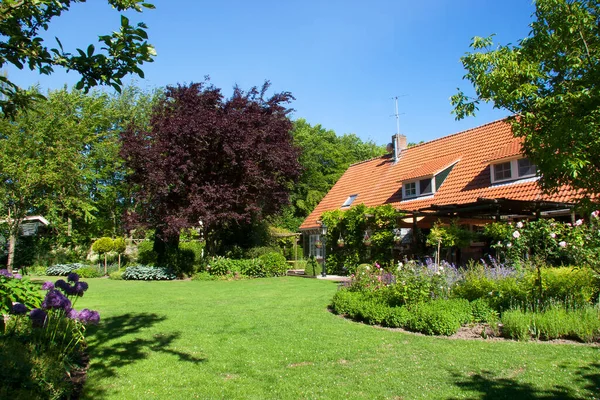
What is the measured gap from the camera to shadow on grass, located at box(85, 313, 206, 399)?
5.22 meters

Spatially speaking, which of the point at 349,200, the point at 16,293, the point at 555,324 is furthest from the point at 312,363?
the point at 349,200

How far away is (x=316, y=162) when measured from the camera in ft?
149

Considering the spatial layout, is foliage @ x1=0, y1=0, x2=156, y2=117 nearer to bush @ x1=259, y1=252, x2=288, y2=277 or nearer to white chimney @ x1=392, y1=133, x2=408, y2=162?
bush @ x1=259, y1=252, x2=288, y2=277

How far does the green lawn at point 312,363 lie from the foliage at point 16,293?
112cm

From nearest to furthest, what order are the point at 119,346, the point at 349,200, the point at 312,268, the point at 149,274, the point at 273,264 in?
1. the point at 119,346
2. the point at 149,274
3. the point at 273,264
4. the point at 312,268
5. the point at 349,200

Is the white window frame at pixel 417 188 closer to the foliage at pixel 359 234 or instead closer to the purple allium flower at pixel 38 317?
the foliage at pixel 359 234

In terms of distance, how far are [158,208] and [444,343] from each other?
16.4 m

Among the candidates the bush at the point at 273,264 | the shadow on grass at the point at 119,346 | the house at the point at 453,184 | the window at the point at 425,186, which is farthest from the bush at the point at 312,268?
the shadow on grass at the point at 119,346

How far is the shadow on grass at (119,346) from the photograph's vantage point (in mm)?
5223

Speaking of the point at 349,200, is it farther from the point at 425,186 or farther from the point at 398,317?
the point at 398,317

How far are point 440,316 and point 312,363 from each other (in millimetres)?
2716

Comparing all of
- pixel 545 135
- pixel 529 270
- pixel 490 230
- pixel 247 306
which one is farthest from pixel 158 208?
pixel 545 135

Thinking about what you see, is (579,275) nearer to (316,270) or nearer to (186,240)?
(316,270)

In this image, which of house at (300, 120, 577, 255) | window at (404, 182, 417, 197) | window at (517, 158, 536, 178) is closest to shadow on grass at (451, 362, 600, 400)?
house at (300, 120, 577, 255)
